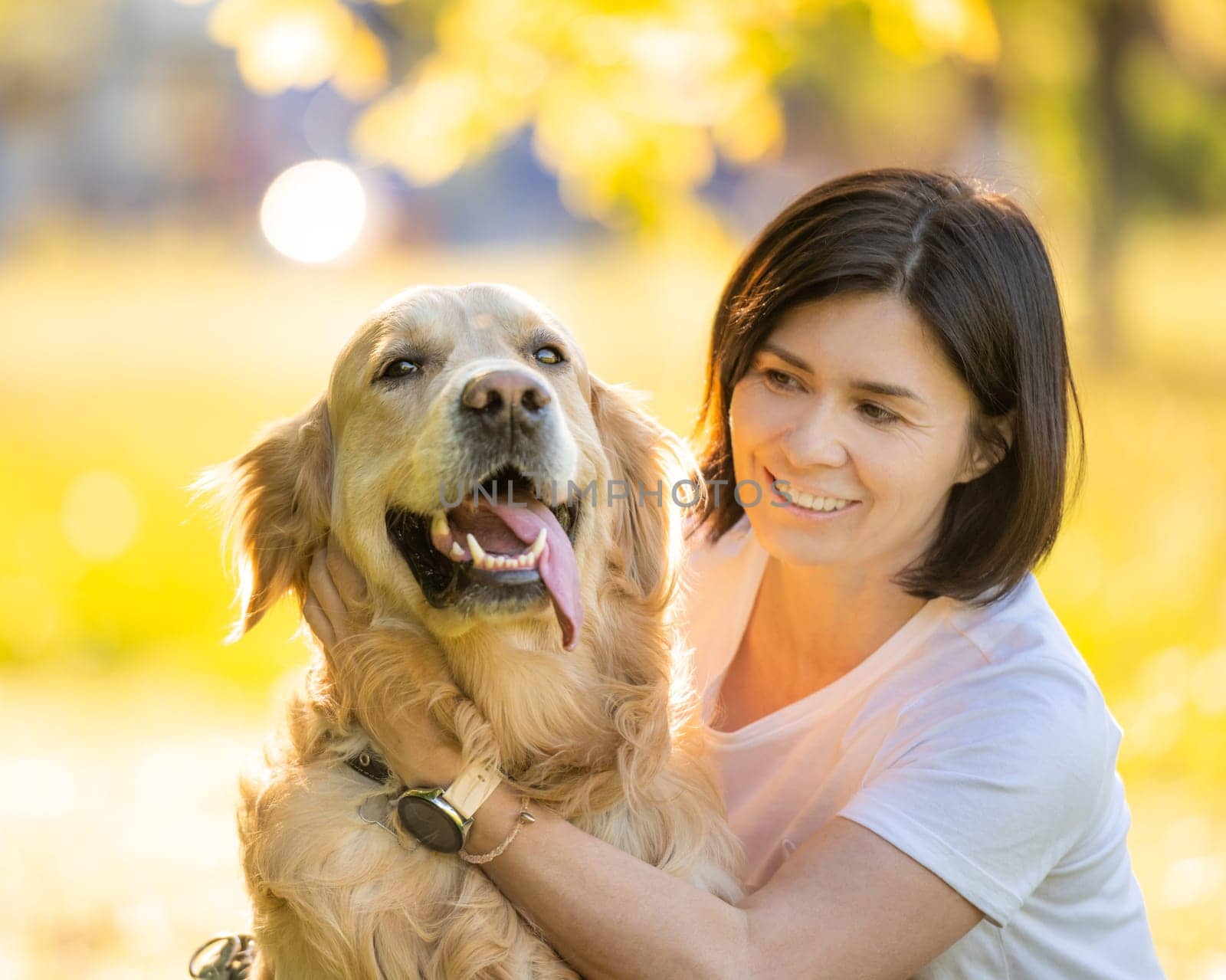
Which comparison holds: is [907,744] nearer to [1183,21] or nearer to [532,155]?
[1183,21]

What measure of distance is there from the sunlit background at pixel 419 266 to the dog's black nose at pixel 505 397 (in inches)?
28.3

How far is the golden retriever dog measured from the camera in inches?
87.4

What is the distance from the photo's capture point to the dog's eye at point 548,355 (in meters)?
2.61

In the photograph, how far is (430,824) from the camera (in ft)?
7.19

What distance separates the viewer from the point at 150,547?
7.72 m

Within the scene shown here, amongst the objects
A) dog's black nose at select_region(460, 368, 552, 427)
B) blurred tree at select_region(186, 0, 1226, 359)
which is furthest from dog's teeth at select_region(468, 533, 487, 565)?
blurred tree at select_region(186, 0, 1226, 359)

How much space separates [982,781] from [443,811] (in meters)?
0.95

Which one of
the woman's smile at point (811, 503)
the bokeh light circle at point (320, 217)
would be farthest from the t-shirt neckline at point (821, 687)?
the bokeh light circle at point (320, 217)

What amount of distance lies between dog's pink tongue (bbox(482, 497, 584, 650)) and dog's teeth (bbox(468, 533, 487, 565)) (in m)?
0.10

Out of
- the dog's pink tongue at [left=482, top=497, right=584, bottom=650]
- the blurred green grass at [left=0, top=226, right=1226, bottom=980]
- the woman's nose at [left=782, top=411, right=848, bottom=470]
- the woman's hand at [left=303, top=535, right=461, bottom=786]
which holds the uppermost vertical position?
the woman's nose at [left=782, top=411, right=848, bottom=470]

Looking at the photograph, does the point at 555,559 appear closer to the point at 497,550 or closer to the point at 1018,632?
the point at 497,550

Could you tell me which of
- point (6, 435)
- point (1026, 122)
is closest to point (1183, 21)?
point (1026, 122)

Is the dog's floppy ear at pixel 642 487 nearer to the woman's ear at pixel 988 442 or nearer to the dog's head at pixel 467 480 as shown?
the dog's head at pixel 467 480

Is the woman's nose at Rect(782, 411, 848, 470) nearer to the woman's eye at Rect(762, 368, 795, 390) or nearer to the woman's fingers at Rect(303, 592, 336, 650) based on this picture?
the woman's eye at Rect(762, 368, 795, 390)
